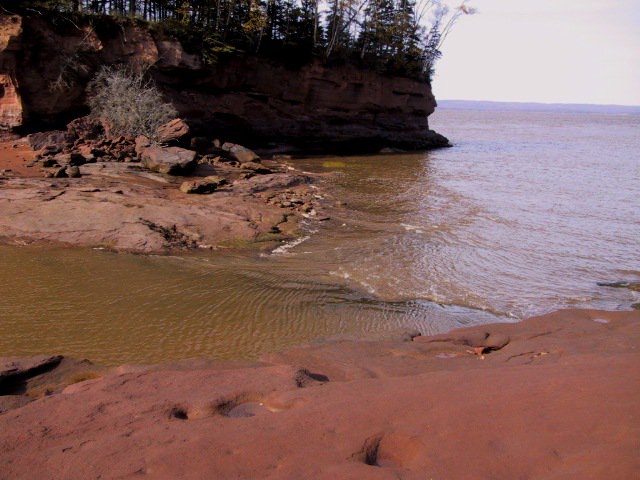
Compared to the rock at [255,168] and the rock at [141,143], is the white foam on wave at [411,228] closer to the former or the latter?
the rock at [255,168]

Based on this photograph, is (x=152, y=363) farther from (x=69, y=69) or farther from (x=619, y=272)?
(x=69, y=69)

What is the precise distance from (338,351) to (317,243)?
4990 millimetres

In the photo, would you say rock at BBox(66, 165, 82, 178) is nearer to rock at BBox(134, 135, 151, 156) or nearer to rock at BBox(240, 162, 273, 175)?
rock at BBox(134, 135, 151, 156)

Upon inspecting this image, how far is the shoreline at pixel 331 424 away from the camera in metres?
2.72

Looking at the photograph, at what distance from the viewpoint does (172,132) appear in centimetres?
1873

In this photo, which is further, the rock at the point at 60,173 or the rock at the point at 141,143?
the rock at the point at 141,143

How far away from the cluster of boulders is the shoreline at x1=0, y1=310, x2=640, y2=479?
32.5 ft

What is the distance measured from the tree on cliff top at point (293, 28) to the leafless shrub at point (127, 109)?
149 inches

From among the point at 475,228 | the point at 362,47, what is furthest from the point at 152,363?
the point at 362,47

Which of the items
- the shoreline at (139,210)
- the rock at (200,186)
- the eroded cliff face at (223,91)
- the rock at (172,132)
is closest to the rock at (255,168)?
the shoreline at (139,210)

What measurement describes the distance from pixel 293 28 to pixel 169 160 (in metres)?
16.1

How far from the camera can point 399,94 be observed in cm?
3312

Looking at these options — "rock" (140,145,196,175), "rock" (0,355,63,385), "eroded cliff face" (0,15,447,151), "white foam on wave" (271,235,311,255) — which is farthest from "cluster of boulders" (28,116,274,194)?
"rock" (0,355,63,385)

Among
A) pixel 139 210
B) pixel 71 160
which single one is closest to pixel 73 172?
pixel 71 160
